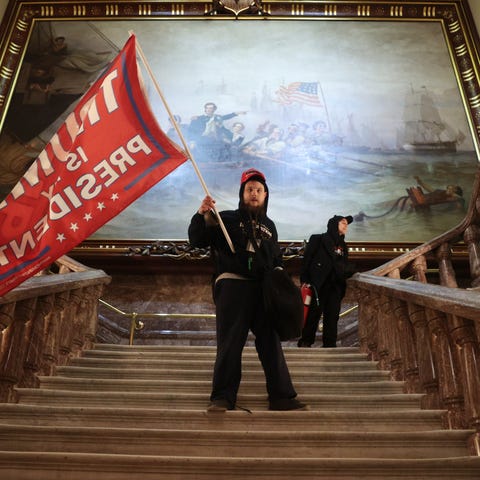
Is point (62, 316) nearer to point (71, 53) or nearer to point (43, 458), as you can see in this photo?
point (43, 458)

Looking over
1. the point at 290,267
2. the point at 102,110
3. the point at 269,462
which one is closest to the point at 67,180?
the point at 102,110

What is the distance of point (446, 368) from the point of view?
3588 millimetres

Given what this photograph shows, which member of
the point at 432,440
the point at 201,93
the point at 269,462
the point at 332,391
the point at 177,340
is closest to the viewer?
the point at 269,462

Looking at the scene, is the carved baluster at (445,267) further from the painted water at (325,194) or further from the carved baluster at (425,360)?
the painted water at (325,194)

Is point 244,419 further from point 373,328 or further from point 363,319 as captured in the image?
point 363,319

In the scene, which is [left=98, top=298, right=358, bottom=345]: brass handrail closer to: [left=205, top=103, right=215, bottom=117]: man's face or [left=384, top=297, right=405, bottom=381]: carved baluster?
[left=384, top=297, right=405, bottom=381]: carved baluster

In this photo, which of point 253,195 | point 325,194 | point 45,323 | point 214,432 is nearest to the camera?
point 214,432

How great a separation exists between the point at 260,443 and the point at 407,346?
1589 millimetres

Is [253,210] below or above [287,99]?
below

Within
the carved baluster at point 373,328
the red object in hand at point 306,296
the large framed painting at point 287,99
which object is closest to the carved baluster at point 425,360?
the carved baluster at point 373,328

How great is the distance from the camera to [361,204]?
9.32 meters

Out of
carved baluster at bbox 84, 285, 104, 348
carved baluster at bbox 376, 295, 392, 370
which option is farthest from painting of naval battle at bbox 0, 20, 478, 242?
carved baluster at bbox 376, 295, 392, 370

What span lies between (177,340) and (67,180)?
498cm

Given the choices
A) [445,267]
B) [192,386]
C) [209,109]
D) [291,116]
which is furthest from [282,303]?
[209,109]
